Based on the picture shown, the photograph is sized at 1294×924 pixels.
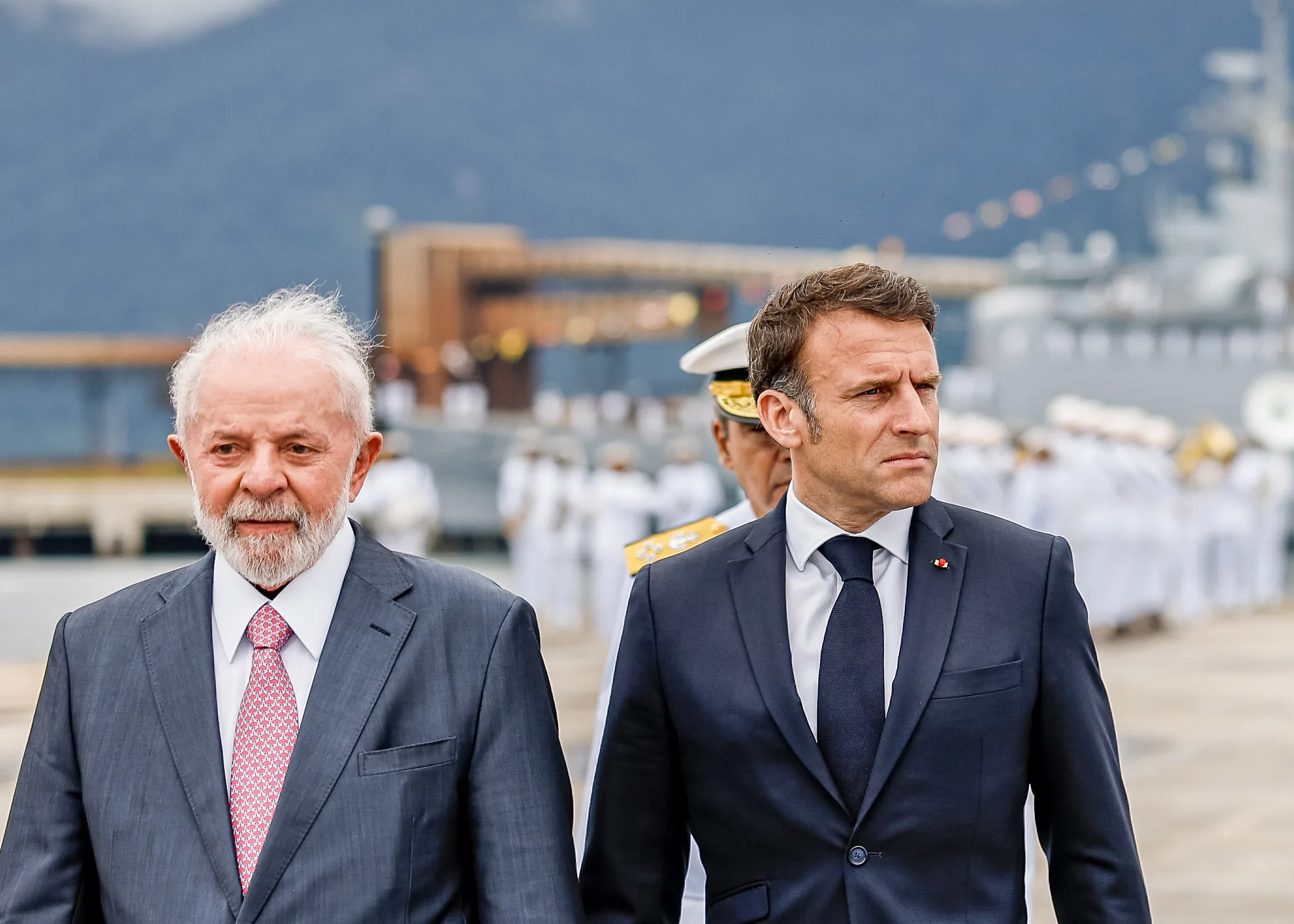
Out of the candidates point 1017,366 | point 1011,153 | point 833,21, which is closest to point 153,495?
point 1017,366

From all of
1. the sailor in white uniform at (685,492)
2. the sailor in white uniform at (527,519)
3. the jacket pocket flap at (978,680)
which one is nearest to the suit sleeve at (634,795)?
the jacket pocket flap at (978,680)

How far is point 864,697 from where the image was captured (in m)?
1.81

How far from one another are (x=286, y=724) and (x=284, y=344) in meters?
0.49

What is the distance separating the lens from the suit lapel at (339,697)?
174 cm

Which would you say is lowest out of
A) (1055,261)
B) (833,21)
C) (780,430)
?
(780,430)

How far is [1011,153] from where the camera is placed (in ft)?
208

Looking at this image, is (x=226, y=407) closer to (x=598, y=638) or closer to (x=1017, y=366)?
(x=598, y=638)

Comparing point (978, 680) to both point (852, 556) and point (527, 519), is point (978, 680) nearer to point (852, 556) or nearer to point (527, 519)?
point (852, 556)

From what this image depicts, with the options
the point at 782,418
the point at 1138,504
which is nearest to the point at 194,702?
the point at 782,418

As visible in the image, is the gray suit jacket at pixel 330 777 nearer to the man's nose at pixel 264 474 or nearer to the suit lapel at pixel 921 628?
the man's nose at pixel 264 474

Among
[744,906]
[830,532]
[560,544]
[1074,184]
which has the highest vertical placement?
[1074,184]

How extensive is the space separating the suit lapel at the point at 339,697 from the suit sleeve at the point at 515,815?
144mm

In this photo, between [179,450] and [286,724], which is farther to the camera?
[179,450]

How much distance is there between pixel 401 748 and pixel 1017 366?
2631cm
